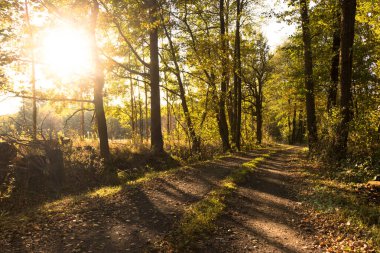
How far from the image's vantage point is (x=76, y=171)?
12102mm

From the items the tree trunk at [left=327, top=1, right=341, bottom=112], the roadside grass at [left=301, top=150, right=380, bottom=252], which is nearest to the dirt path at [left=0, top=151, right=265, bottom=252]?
the roadside grass at [left=301, top=150, right=380, bottom=252]

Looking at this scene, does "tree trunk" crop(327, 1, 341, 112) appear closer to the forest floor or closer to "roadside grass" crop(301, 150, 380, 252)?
"roadside grass" crop(301, 150, 380, 252)

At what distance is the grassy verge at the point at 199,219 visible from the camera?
227 inches

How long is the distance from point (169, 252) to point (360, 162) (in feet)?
28.9

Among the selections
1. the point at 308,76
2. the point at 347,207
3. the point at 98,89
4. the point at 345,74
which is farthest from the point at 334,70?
the point at 98,89

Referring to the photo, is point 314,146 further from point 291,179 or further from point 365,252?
point 365,252

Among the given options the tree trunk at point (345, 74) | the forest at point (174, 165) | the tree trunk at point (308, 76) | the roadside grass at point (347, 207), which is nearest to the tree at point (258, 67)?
the forest at point (174, 165)

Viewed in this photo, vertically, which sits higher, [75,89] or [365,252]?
[75,89]

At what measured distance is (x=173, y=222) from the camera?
6844mm

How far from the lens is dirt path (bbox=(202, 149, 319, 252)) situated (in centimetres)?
580

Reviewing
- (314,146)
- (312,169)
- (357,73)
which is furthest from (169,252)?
(357,73)

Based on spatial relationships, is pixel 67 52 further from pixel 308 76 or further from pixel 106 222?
pixel 308 76

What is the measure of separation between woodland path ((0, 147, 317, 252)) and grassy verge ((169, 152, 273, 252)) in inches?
6.7

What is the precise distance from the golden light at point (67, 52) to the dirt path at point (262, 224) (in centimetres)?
934
